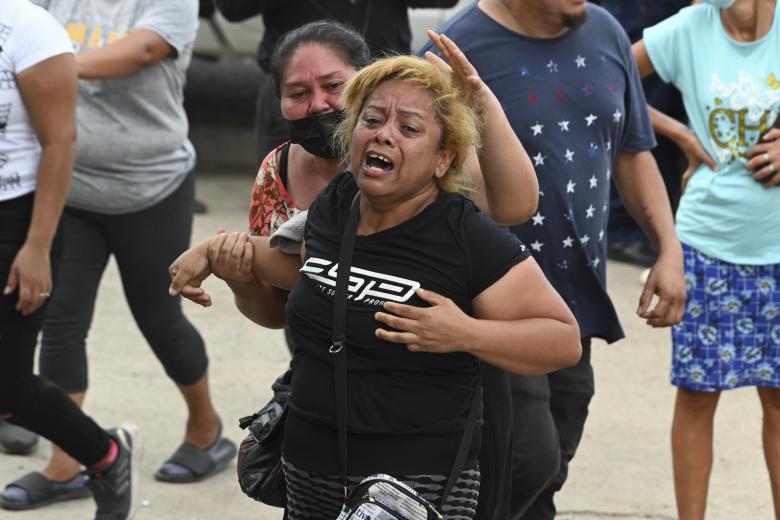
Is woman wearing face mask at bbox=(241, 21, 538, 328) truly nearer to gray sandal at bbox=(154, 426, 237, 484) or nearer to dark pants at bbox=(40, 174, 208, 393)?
dark pants at bbox=(40, 174, 208, 393)

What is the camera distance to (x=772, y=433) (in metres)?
4.26

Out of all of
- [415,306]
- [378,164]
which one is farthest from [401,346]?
[378,164]

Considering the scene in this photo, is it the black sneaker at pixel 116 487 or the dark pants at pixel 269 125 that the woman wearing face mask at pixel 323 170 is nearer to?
the black sneaker at pixel 116 487

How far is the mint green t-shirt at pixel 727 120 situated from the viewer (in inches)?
159

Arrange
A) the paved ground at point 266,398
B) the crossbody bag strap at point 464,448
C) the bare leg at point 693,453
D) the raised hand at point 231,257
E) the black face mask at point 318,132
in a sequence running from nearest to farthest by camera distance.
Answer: the crossbody bag strap at point 464,448 → the raised hand at point 231,257 → the black face mask at point 318,132 → the bare leg at point 693,453 → the paved ground at point 266,398

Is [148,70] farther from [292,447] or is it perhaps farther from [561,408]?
[292,447]

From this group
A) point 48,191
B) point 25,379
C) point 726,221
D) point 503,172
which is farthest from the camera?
point 726,221

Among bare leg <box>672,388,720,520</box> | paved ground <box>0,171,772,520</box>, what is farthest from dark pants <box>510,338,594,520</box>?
paved ground <box>0,171,772,520</box>

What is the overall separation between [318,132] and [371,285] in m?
0.53

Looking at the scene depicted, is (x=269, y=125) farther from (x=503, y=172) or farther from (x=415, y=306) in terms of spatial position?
(x=415, y=306)

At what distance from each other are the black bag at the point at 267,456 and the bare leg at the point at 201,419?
6.01ft

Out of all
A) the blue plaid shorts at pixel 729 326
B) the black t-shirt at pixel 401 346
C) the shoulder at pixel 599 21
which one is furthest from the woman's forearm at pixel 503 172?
the blue plaid shorts at pixel 729 326

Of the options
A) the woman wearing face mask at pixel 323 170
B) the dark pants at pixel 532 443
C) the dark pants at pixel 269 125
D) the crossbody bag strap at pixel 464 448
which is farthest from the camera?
the dark pants at pixel 269 125

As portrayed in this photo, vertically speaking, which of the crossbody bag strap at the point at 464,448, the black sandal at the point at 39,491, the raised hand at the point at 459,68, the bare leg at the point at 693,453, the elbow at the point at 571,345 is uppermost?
the raised hand at the point at 459,68
